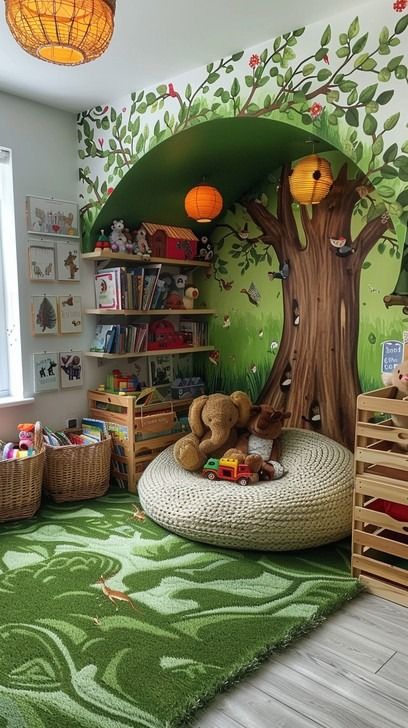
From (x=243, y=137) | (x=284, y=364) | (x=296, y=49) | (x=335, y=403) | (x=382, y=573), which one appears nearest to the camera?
(x=382, y=573)

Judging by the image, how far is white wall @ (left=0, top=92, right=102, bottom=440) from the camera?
3.15 metres

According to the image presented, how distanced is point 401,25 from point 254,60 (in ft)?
2.38

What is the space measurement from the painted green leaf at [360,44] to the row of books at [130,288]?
1.72 metres

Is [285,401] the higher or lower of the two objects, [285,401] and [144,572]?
the higher

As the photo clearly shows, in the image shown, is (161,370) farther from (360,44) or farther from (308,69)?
(360,44)

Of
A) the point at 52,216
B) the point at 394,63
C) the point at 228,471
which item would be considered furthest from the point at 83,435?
the point at 394,63

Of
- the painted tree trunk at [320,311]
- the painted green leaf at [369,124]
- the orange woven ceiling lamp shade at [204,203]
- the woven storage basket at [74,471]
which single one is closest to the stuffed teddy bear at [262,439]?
the painted tree trunk at [320,311]

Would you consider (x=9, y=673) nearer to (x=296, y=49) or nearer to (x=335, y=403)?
(x=335, y=403)

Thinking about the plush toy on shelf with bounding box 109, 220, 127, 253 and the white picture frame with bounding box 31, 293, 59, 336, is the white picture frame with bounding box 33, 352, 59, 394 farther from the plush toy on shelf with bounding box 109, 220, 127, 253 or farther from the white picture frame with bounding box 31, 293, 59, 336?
the plush toy on shelf with bounding box 109, 220, 127, 253

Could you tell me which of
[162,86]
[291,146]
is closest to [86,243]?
[162,86]

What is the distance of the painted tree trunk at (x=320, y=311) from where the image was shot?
312 cm

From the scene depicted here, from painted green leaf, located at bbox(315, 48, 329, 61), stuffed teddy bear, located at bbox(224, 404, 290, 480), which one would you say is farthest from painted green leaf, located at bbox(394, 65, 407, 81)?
stuffed teddy bear, located at bbox(224, 404, 290, 480)

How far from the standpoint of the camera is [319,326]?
10.8 feet

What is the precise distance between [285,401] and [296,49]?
2047mm
